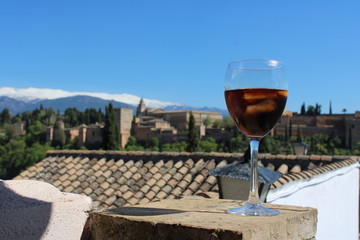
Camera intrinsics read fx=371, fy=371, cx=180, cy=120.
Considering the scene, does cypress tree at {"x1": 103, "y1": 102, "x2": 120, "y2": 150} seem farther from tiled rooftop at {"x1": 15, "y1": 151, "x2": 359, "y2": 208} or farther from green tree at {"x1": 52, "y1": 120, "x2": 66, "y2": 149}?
green tree at {"x1": 52, "y1": 120, "x2": 66, "y2": 149}

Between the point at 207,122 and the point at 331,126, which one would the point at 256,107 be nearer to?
the point at 331,126

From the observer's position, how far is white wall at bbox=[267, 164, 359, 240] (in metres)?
3.88

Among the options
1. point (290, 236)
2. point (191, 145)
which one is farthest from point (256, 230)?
point (191, 145)

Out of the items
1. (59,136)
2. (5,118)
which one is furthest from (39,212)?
(5,118)

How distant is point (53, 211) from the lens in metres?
0.86

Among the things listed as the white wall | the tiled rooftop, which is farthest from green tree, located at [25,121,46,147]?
the white wall

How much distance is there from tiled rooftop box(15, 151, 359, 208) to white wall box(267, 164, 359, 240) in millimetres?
179

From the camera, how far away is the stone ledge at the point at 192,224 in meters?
0.66

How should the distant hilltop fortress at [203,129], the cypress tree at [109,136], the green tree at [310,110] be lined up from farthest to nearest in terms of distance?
the green tree at [310,110] < the distant hilltop fortress at [203,129] < the cypress tree at [109,136]

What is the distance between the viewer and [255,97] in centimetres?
89

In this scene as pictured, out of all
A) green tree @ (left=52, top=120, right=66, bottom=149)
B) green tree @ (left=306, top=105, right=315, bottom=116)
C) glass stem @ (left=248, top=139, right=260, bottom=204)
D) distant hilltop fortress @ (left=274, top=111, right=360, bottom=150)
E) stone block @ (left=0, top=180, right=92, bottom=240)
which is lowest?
green tree @ (left=52, top=120, right=66, bottom=149)

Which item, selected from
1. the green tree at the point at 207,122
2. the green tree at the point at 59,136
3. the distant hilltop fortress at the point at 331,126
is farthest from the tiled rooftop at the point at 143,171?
the green tree at the point at 207,122

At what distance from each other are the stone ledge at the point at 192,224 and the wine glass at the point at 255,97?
0.09 meters

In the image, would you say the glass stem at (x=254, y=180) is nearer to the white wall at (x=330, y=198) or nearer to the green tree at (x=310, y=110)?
the white wall at (x=330, y=198)
